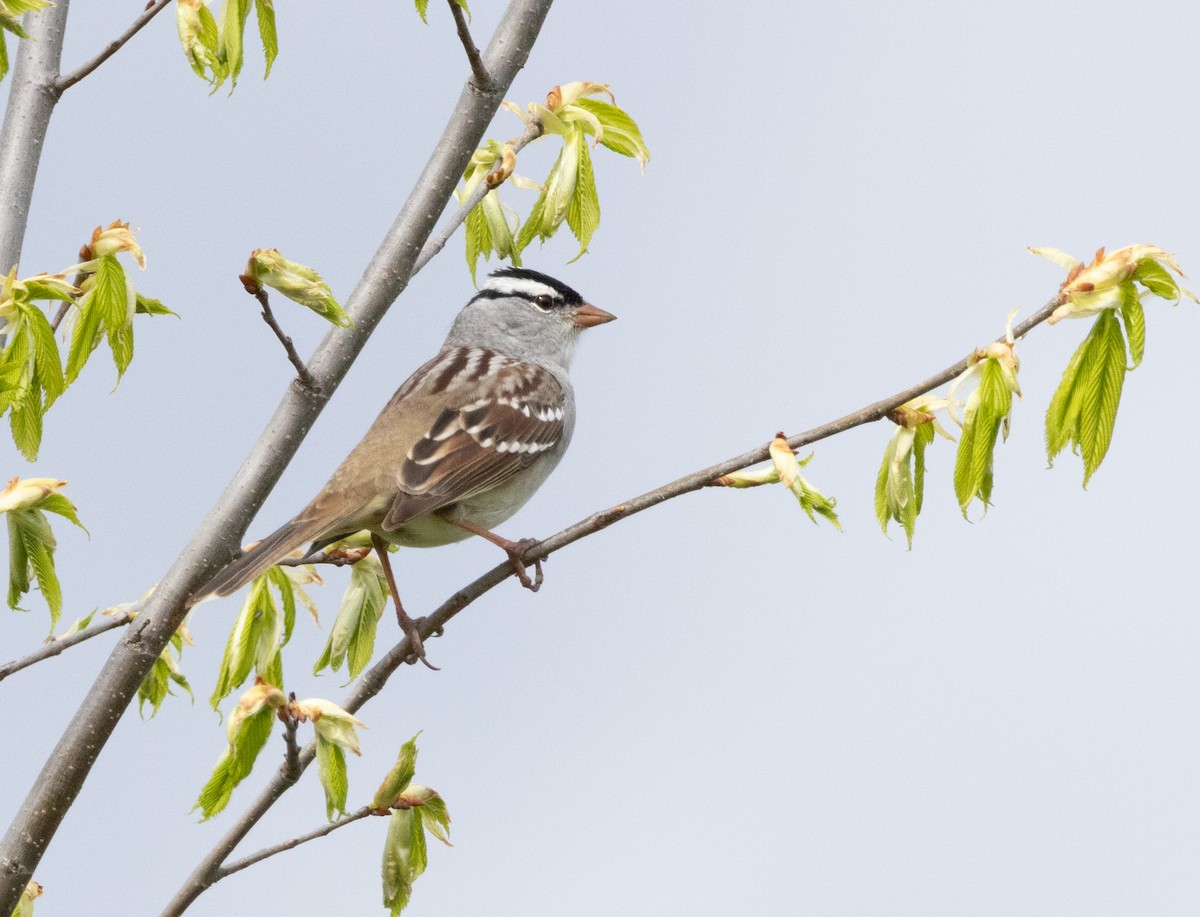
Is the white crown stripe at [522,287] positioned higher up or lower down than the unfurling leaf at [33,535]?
higher up

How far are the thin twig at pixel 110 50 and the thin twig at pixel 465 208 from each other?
0.98 metres

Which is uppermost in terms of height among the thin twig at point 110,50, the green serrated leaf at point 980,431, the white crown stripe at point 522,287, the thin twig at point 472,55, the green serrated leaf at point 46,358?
the white crown stripe at point 522,287

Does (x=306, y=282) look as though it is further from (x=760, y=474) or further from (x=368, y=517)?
(x=368, y=517)

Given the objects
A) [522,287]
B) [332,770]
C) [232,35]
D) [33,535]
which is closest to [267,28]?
[232,35]

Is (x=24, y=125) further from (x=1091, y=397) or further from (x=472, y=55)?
(x=1091, y=397)

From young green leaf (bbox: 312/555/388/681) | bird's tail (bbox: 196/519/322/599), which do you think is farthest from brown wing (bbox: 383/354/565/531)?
young green leaf (bbox: 312/555/388/681)

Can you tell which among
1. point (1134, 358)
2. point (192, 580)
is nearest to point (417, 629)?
point (192, 580)

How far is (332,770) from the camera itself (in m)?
3.38

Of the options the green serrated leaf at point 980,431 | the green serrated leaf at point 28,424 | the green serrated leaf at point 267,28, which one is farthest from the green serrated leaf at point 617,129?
the green serrated leaf at point 28,424

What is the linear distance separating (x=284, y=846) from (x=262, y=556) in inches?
37.5

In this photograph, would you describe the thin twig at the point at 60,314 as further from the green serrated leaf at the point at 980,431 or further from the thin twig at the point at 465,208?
the green serrated leaf at the point at 980,431

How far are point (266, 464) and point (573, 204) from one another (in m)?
1.22

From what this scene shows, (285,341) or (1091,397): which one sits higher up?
(1091,397)

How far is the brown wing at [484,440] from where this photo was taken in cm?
535
